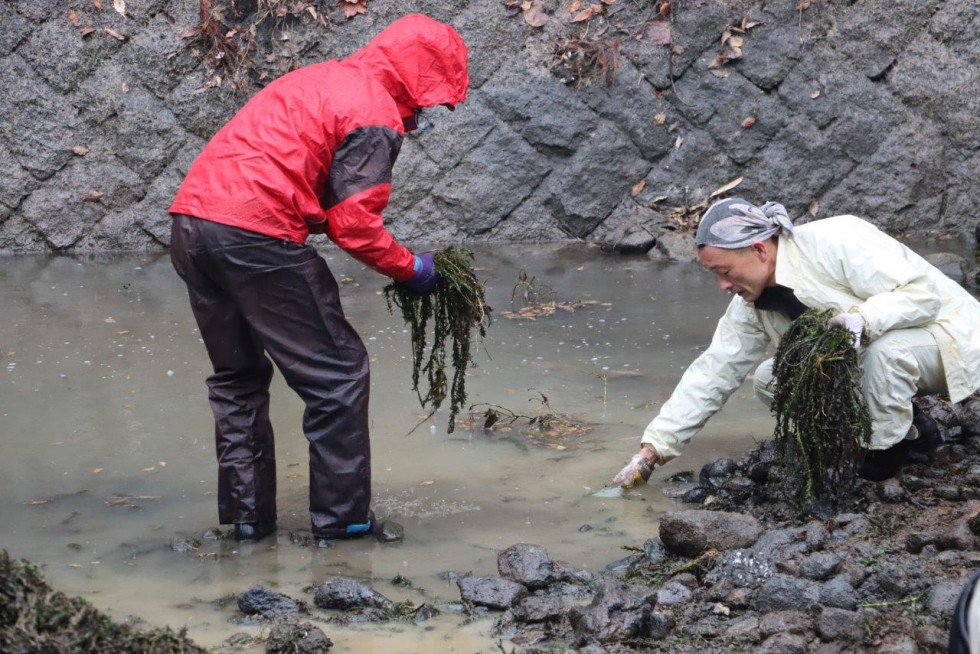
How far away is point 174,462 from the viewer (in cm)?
502

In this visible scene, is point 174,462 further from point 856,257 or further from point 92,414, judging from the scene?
point 856,257

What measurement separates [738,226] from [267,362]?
1.77 meters

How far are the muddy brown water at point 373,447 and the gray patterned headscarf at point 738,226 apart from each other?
106cm

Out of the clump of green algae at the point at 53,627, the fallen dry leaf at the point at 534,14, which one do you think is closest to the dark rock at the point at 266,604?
the clump of green algae at the point at 53,627

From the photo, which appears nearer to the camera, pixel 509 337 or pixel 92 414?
pixel 92 414

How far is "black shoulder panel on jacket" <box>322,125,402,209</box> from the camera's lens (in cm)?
400

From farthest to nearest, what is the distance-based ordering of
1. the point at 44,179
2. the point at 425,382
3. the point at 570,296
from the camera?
the point at 44,179 → the point at 570,296 → the point at 425,382

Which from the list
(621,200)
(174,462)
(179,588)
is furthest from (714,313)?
(179,588)

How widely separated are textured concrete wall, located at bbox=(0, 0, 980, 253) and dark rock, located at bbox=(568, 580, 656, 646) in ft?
20.1

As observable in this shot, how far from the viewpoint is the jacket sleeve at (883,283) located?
4113mm

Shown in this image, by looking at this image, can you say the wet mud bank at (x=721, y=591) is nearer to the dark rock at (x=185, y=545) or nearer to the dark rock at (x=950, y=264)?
the dark rock at (x=185, y=545)

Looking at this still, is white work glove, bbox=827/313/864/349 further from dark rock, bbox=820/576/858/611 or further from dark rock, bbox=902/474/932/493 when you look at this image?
dark rock, bbox=820/576/858/611

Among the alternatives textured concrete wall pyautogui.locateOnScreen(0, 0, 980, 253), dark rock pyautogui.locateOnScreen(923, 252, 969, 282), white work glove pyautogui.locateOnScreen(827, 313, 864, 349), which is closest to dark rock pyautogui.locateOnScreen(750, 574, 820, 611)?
white work glove pyautogui.locateOnScreen(827, 313, 864, 349)

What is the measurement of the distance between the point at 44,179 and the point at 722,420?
6.17 metres
